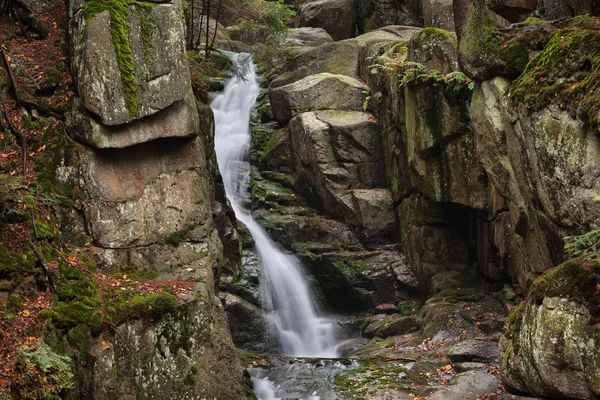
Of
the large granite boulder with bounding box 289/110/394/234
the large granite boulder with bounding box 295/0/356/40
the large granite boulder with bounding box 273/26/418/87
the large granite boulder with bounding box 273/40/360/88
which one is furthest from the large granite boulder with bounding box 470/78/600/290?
the large granite boulder with bounding box 295/0/356/40

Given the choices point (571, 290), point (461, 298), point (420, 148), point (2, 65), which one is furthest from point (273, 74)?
point (571, 290)

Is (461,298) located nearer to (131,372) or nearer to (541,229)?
(541,229)

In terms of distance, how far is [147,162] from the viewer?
11508 mm

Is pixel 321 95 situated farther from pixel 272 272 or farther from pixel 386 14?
pixel 386 14

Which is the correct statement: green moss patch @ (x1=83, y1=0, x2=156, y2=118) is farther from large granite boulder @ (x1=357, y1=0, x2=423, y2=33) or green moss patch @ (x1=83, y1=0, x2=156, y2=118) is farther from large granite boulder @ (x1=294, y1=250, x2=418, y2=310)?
large granite boulder @ (x1=357, y1=0, x2=423, y2=33)

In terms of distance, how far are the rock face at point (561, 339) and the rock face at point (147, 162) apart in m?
4.81

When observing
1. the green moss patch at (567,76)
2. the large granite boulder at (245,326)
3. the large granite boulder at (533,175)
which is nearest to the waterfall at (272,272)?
the large granite boulder at (245,326)

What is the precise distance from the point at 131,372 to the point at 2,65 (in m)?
5.93

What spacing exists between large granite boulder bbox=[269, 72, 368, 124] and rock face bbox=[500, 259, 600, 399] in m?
14.5

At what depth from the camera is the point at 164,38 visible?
11.5m

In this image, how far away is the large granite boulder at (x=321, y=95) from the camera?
20.9 meters

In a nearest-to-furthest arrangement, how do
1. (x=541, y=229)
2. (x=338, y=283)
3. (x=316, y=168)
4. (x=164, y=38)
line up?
(x=541, y=229)
(x=164, y=38)
(x=338, y=283)
(x=316, y=168)

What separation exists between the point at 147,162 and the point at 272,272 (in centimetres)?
643

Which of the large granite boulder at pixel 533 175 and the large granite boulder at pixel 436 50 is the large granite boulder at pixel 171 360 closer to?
the large granite boulder at pixel 533 175
